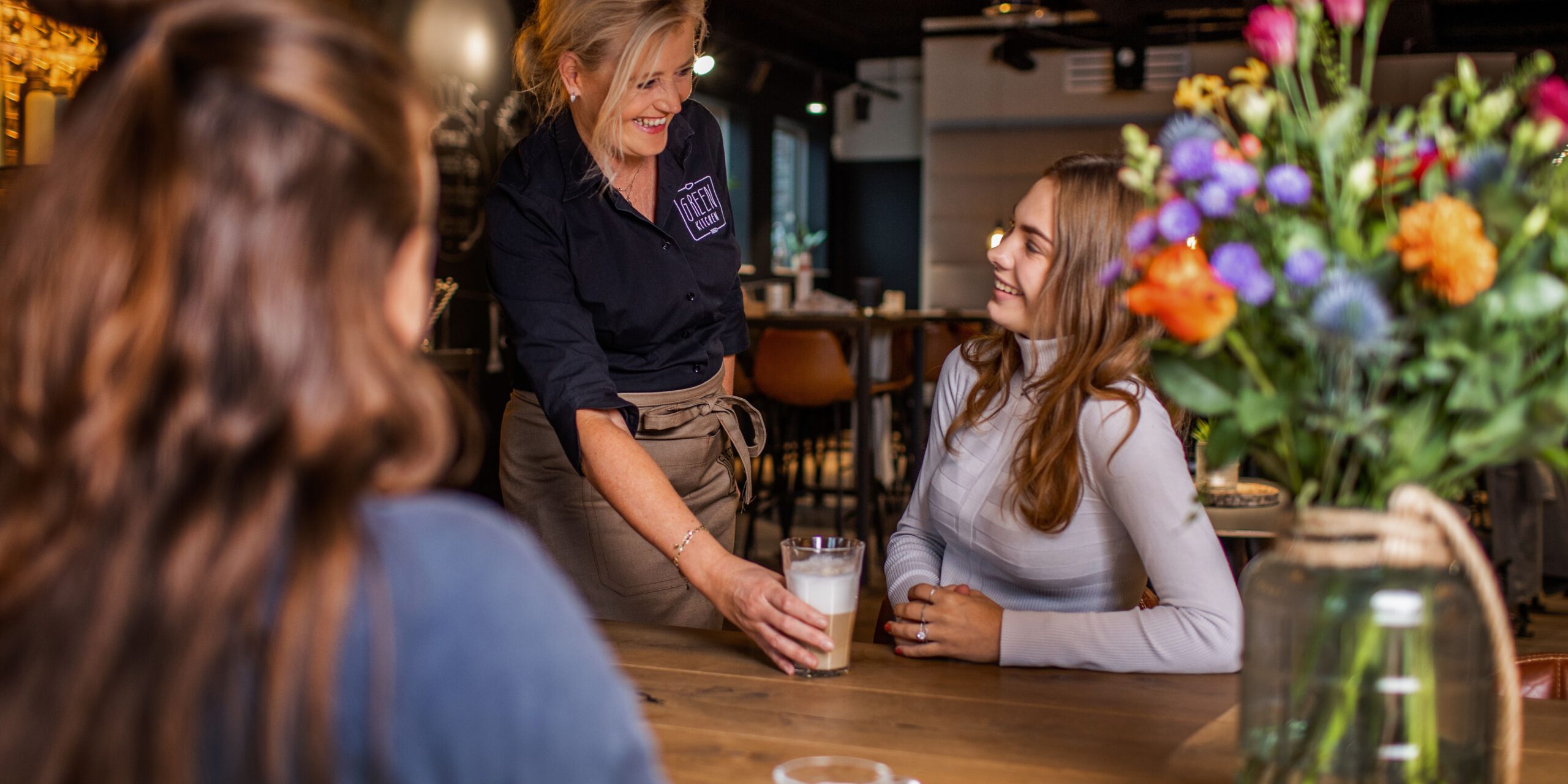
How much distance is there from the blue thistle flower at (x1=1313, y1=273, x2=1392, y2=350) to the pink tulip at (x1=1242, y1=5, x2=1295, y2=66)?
15 centimetres

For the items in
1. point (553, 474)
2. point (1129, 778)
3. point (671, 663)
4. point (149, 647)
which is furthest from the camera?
point (553, 474)

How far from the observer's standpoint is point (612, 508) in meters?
1.85

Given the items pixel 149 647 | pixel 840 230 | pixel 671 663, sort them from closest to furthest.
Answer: pixel 149 647 → pixel 671 663 → pixel 840 230

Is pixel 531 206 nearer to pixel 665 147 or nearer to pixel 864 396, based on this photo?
pixel 665 147

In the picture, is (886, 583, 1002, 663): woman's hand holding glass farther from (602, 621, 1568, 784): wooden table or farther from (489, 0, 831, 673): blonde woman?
(489, 0, 831, 673): blonde woman

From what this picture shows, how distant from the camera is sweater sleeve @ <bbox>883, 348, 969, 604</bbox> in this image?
1642 mm

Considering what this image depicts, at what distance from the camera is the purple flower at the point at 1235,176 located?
0.72 m

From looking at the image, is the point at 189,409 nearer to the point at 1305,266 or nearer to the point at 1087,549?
the point at 1305,266

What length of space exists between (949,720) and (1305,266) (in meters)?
0.53

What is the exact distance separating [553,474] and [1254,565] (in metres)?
1.29

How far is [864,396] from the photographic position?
4754mm

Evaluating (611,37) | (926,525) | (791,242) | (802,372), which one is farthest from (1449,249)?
(791,242)

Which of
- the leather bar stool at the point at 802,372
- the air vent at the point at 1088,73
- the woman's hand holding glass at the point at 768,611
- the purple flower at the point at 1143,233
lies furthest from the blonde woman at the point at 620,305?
the air vent at the point at 1088,73

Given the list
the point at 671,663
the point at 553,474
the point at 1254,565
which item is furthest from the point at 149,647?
the point at 553,474
